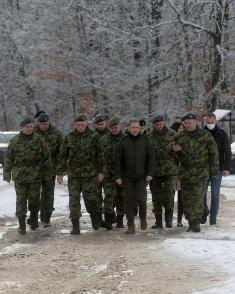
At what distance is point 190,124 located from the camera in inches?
368

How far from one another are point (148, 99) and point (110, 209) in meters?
21.0

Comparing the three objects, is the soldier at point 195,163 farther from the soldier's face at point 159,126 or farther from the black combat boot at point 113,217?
the black combat boot at point 113,217

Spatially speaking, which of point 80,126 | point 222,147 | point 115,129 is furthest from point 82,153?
point 222,147

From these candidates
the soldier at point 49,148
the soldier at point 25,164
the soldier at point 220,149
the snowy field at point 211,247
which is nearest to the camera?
the snowy field at point 211,247

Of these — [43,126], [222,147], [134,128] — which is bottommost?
[222,147]

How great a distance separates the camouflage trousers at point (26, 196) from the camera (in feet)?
33.6

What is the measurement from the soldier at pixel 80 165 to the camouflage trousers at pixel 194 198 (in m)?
1.40

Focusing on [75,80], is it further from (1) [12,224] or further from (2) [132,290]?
(2) [132,290]

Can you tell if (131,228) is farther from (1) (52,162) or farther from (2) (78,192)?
(1) (52,162)

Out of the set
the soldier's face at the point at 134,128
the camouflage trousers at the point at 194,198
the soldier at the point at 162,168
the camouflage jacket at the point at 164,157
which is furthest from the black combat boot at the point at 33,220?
the camouflage trousers at the point at 194,198

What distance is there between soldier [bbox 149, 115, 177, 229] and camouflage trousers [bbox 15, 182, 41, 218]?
74.0 inches

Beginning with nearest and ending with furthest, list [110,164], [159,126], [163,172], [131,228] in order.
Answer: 1. [131,228]
2. [163,172]
3. [159,126]
4. [110,164]

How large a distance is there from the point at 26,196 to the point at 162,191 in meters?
2.20

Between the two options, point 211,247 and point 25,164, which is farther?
point 25,164
